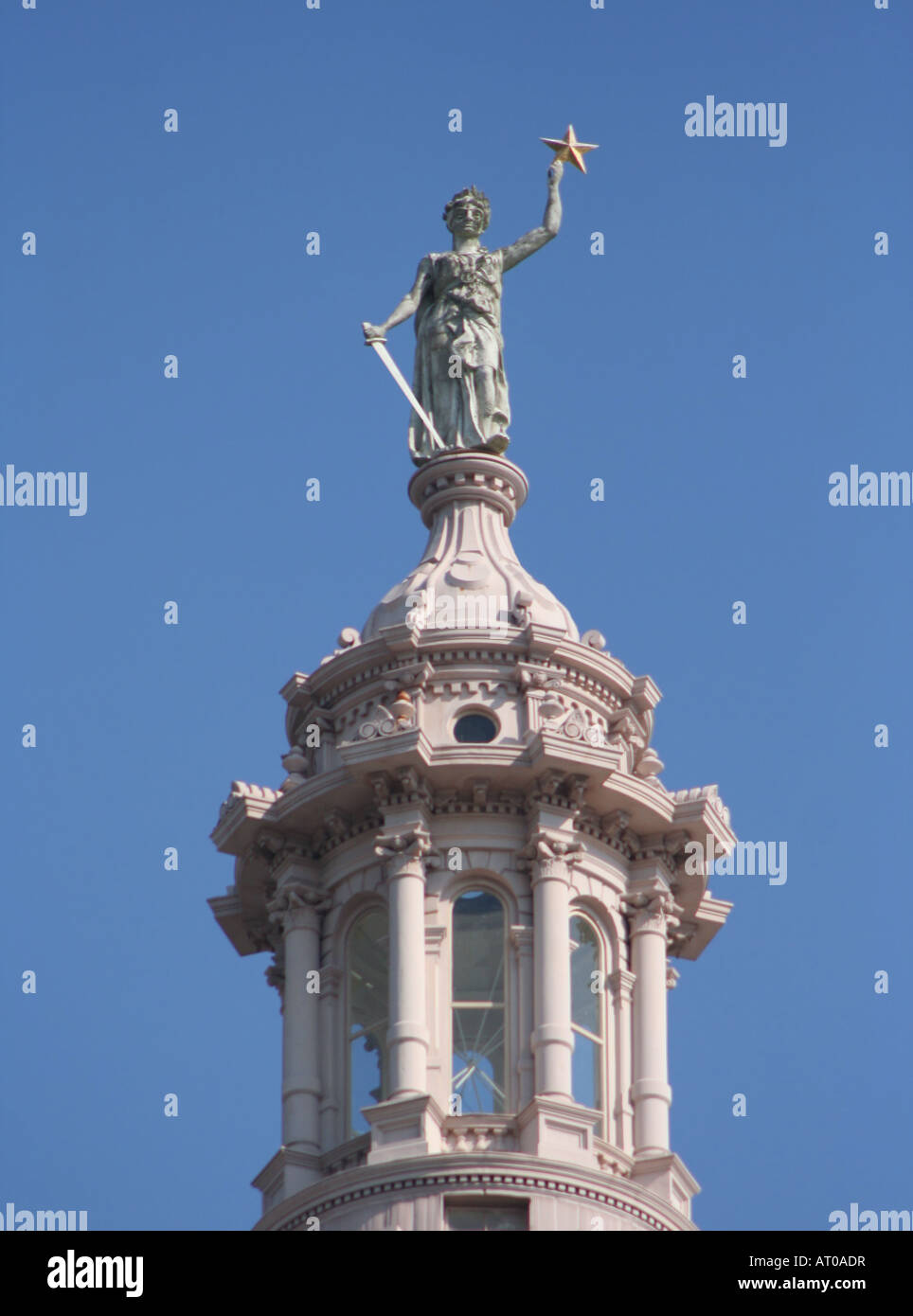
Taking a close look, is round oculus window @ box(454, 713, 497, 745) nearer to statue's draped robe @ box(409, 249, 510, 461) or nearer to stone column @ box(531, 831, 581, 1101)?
stone column @ box(531, 831, 581, 1101)

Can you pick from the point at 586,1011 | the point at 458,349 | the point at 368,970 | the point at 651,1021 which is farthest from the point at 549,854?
the point at 458,349

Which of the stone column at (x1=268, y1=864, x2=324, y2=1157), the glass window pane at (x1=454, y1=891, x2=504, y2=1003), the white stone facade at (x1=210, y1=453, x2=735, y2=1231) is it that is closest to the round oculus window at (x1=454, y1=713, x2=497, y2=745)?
the white stone facade at (x1=210, y1=453, x2=735, y2=1231)

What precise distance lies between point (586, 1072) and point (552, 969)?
7.69 ft

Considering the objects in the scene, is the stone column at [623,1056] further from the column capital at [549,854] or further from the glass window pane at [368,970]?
the glass window pane at [368,970]

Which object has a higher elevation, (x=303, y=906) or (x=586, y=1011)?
(x=303, y=906)

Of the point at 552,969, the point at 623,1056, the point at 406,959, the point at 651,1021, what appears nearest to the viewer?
the point at 406,959

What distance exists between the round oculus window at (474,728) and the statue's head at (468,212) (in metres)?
12.3

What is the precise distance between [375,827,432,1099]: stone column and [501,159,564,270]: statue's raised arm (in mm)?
14804

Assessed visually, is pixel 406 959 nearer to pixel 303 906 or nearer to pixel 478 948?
pixel 478 948

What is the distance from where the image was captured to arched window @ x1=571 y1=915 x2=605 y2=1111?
85562 mm

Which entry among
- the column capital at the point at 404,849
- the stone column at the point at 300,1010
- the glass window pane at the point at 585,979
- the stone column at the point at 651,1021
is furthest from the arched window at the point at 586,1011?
the stone column at the point at 300,1010

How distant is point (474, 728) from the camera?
88062 mm
